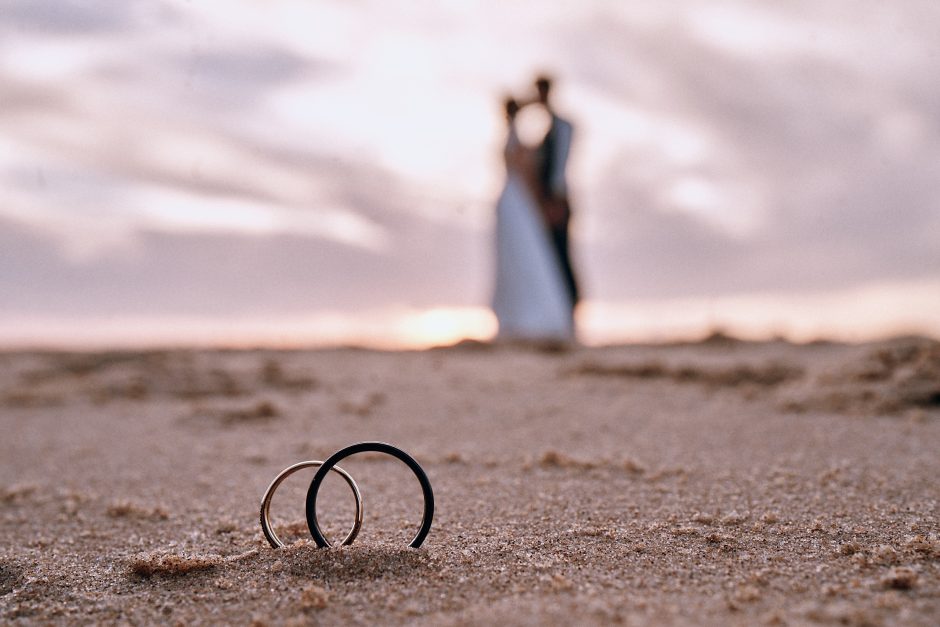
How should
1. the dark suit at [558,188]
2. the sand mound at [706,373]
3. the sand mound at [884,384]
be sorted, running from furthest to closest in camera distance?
the dark suit at [558,188] → the sand mound at [706,373] → the sand mound at [884,384]

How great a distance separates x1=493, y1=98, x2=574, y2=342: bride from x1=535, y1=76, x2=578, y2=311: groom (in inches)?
9.5

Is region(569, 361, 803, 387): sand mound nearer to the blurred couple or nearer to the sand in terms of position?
the sand

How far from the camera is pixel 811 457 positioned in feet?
13.3

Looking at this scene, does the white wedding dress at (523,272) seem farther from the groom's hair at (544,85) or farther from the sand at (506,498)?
the sand at (506,498)

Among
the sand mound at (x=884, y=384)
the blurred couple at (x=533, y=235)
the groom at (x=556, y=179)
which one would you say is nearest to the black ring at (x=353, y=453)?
the sand mound at (x=884, y=384)

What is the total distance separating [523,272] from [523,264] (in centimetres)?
13

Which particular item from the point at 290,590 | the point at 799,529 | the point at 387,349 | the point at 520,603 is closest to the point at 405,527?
the point at 290,590

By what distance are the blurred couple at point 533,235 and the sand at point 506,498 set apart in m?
5.02

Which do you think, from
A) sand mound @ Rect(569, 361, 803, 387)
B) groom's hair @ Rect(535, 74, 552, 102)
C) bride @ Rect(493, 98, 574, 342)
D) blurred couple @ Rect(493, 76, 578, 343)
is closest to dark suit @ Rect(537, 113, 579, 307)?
blurred couple @ Rect(493, 76, 578, 343)

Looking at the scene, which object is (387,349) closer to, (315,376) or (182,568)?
(315,376)

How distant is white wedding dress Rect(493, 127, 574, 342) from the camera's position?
12.5m

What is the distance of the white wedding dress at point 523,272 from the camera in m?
12.5

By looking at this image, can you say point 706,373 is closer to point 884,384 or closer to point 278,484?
point 884,384

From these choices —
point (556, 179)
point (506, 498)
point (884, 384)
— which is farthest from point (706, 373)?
point (556, 179)
